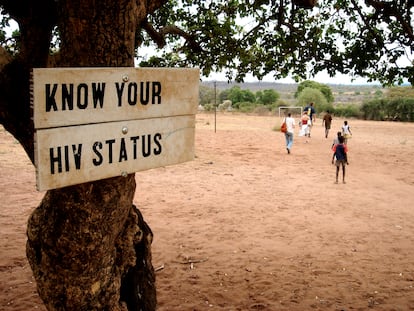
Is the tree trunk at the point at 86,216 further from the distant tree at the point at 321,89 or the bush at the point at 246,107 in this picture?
the distant tree at the point at 321,89

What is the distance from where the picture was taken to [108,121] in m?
2.07

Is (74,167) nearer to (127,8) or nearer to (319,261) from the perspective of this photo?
(127,8)

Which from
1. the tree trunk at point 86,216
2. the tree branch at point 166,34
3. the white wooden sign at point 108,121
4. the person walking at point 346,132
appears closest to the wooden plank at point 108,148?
the white wooden sign at point 108,121

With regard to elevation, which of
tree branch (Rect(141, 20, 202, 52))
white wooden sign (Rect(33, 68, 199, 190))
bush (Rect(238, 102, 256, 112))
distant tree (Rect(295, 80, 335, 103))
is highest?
distant tree (Rect(295, 80, 335, 103))

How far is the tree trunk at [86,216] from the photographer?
247 cm

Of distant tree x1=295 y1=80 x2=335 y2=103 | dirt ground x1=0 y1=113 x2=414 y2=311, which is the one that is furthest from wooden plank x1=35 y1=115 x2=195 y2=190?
distant tree x1=295 y1=80 x2=335 y2=103

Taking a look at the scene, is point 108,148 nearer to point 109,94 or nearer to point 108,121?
point 108,121

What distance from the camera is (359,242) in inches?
305

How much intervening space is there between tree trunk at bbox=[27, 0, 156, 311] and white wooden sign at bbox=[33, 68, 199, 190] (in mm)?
446

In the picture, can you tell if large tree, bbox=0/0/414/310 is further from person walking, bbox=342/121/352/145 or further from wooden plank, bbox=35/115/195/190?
person walking, bbox=342/121/352/145

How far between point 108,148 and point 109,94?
0.27m

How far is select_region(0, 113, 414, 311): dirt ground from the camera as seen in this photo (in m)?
5.56

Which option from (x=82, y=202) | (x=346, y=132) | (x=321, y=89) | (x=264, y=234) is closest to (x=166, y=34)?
(x=82, y=202)

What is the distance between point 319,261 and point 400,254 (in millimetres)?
1585
